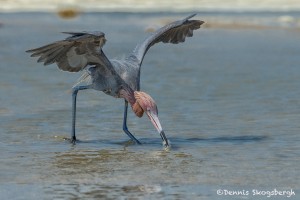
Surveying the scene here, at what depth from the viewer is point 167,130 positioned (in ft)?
38.3

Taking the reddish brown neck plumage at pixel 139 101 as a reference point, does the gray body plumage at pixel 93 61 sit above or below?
above

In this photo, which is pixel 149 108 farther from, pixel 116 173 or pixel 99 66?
pixel 116 173

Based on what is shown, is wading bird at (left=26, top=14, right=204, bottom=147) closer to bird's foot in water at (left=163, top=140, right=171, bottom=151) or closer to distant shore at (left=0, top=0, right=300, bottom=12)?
bird's foot in water at (left=163, top=140, right=171, bottom=151)

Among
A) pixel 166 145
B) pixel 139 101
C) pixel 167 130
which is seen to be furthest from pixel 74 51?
pixel 167 130

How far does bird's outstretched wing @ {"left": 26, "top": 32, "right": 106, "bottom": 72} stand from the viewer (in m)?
10.4

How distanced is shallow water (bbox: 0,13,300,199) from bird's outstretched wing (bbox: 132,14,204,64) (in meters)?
0.91

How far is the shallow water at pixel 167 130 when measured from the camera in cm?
848

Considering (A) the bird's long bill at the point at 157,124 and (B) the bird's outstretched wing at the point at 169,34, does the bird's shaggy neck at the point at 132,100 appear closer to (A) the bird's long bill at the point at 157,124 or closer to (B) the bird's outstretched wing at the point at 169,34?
(A) the bird's long bill at the point at 157,124

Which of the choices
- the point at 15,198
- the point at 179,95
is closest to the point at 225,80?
the point at 179,95

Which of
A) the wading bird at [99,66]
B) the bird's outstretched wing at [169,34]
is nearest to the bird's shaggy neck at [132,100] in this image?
the wading bird at [99,66]

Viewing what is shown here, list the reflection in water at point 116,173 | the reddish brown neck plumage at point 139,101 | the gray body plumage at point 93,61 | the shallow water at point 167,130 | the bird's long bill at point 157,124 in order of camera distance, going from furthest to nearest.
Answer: the gray body plumage at point 93,61, the reddish brown neck plumage at point 139,101, the bird's long bill at point 157,124, the shallow water at point 167,130, the reflection in water at point 116,173

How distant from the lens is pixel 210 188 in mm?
8258

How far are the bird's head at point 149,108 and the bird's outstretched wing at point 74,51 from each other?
653 millimetres

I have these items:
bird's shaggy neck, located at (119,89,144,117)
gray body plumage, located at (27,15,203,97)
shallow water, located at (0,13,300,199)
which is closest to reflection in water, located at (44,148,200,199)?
shallow water, located at (0,13,300,199)
